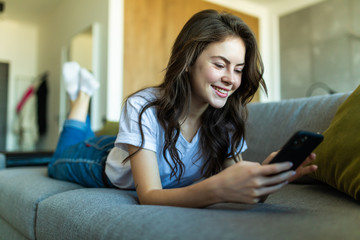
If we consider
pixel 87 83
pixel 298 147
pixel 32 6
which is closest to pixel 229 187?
pixel 298 147

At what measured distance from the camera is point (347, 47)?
13.4ft

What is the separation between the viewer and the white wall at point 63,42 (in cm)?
368

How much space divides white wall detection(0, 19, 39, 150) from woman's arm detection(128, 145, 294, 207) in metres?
5.79

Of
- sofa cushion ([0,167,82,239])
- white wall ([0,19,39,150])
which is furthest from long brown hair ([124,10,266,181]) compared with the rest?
white wall ([0,19,39,150])

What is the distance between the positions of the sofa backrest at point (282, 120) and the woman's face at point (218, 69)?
0.44 meters

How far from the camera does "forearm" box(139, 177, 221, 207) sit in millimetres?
702

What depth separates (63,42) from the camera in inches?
189

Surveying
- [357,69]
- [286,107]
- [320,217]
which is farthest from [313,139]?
[357,69]

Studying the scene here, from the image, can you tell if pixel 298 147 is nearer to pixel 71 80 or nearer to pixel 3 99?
pixel 71 80

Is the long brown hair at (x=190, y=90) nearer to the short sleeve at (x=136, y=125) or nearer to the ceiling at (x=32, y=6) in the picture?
A: the short sleeve at (x=136, y=125)

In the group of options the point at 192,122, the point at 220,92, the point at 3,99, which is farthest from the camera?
the point at 3,99

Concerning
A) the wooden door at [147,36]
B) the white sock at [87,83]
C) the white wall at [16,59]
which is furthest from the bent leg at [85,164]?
the white wall at [16,59]

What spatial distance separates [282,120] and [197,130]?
1.48 feet

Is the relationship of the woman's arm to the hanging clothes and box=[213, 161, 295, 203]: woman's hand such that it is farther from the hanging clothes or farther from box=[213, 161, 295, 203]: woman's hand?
the hanging clothes
